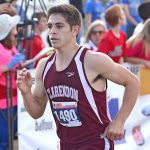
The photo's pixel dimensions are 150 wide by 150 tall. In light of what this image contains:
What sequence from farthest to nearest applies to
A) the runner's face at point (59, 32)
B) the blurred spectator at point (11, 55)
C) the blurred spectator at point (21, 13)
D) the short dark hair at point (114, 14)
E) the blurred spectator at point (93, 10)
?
the blurred spectator at point (93, 10) → the short dark hair at point (114, 14) → the blurred spectator at point (21, 13) → the blurred spectator at point (11, 55) → the runner's face at point (59, 32)

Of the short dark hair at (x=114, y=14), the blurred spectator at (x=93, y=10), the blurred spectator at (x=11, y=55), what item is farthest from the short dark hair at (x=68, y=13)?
the blurred spectator at (x=93, y=10)

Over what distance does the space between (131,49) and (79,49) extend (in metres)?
3.18

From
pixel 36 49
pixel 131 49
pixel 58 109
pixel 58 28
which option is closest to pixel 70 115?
pixel 58 109

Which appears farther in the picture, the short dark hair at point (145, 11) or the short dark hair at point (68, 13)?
the short dark hair at point (145, 11)

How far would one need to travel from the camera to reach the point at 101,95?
13.8 feet

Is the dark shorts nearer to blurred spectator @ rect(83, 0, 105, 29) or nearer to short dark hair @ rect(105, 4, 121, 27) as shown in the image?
short dark hair @ rect(105, 4, 121, 27)

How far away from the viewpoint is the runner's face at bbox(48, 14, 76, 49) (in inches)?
165

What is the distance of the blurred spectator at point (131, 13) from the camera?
38.6 feet

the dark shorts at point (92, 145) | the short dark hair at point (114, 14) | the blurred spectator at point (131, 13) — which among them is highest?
the blurred spectator at point (131, 13)

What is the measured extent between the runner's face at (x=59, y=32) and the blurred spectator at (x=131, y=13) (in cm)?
758

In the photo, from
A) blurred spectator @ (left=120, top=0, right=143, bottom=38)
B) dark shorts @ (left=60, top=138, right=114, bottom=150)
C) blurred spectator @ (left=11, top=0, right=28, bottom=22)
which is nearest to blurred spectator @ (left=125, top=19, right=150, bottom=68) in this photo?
blurred spectator @ (left=11, top=0, right=28, bottom=22)

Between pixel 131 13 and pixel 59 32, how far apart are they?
7.86m

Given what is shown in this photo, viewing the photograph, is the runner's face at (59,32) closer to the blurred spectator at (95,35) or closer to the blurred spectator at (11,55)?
the blurred spectator at (11,55)

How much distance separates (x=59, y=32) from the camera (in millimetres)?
4215
